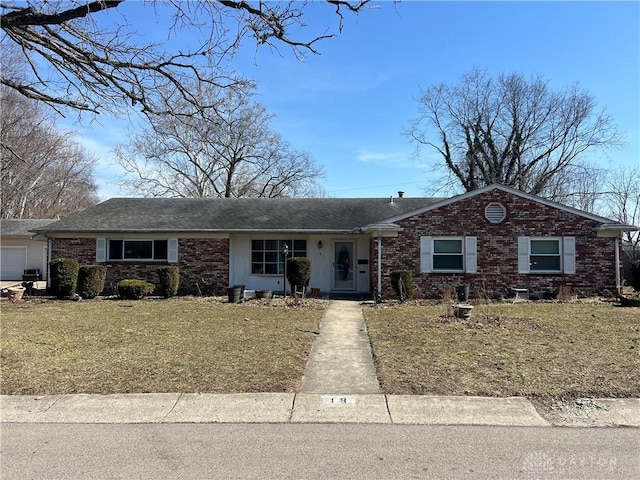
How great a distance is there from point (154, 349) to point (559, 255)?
14.0 meters

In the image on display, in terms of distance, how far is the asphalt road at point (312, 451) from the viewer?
374 centimetres

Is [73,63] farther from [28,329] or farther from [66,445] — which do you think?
[28,329]

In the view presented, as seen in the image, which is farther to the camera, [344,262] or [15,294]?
[344,262]

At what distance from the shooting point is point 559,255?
16.2m

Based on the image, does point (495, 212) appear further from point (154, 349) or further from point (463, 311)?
point (154, 349)

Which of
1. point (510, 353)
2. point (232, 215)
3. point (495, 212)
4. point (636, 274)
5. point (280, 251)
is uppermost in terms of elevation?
point (232, 215)

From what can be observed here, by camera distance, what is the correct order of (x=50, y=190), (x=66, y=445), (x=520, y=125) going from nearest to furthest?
(x=66, y=445) < (x=520, y=125) < (x=50, y=190)

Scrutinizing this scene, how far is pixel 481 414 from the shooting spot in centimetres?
511

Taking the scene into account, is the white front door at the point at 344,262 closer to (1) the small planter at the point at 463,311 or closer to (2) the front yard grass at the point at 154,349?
(2) the front yard grass at the point at 154,349

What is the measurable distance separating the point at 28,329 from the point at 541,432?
1029 centimetres

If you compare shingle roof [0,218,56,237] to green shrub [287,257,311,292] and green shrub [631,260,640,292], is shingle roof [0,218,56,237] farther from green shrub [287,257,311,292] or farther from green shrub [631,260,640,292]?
green shrub [631,260,640,292]

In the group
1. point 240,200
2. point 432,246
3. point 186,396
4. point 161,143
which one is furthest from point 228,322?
point 161,143

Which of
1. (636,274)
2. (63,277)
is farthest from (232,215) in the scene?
(636,274)

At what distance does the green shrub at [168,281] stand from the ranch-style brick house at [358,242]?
972 millimetres
